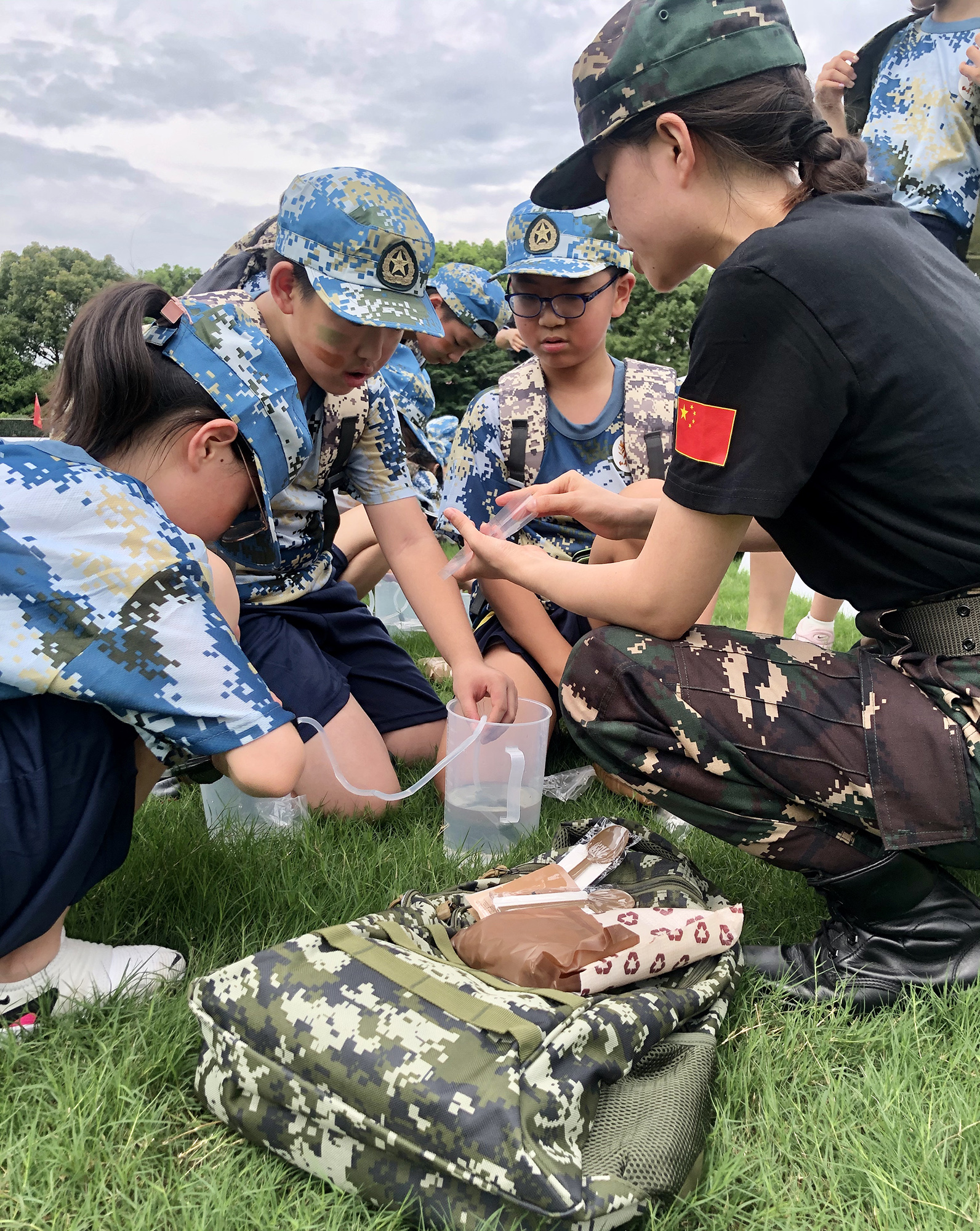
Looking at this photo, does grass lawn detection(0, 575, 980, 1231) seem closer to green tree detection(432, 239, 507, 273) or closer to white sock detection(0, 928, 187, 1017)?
white sock detection(0, 928, 187, 1017)

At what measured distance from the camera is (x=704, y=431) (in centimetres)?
167

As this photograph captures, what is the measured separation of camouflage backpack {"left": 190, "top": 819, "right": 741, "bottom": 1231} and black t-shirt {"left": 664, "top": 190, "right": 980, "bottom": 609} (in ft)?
3.06

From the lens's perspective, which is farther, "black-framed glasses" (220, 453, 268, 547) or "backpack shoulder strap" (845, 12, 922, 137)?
"backpack shoulder strap" (845, 12, 922, 137)

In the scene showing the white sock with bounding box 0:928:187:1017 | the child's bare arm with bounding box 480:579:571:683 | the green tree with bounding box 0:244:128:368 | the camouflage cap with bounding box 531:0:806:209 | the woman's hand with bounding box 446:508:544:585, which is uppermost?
the green tree with bounding box 0:244:128:368

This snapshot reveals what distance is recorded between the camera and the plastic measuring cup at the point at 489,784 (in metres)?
2.41

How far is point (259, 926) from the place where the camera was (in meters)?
1.98

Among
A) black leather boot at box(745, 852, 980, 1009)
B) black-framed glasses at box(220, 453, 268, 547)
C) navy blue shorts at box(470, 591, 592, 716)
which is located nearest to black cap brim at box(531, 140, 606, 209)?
black-framed glasses at box(220, 453, 268, 547)

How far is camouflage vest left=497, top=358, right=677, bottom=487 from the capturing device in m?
3.32

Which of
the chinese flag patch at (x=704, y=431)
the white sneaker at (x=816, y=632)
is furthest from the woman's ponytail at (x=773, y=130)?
the white sneaker at (x=816, y=632)

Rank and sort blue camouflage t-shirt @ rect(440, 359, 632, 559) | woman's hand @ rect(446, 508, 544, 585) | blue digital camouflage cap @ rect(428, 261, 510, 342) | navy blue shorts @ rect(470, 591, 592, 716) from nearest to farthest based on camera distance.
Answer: woman's hand @ rect(446, 508, 544, 585), navy blue shorts @ rect(470, 591, 592, 716), blue camouflage t-shirt @ rect(440, 359, 632, 559), blue digital camouflage cap @ rect(428, 261, 510, 342)

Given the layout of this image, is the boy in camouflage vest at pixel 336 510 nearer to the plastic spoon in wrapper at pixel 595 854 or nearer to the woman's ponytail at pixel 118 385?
the woman's ponytail at pixel 118 385

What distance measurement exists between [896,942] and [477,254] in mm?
18854

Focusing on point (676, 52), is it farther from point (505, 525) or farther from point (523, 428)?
point (523, 428)

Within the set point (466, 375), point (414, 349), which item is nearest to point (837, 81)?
point (414, 349)
